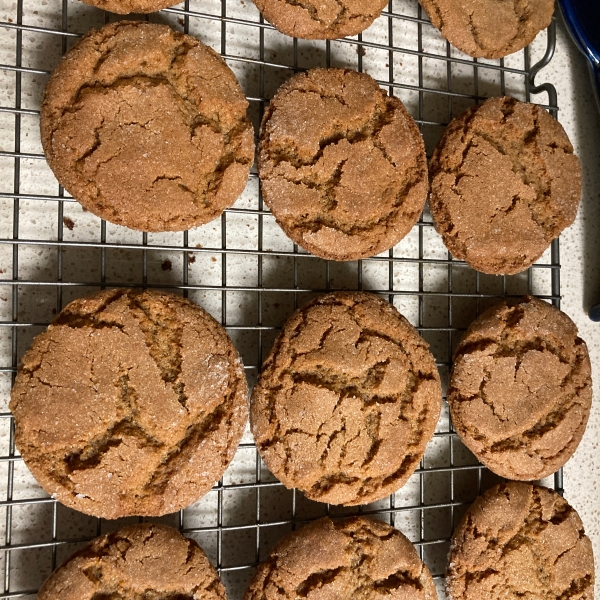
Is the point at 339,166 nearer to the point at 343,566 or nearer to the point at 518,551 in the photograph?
the point at 343,566

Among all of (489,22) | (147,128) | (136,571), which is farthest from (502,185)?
(136,571)

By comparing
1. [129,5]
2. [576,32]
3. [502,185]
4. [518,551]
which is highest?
[576,32]

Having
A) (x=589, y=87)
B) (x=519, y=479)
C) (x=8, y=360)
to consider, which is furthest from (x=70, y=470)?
(x=589, y=87)

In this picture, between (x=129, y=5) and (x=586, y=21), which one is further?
(x=586, y=21)


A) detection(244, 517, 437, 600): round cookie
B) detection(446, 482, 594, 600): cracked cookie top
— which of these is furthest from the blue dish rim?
detection(244, 517, 437, 600): round cookie

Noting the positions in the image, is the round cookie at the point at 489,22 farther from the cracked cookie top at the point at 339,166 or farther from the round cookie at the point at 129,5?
the round cookie at the point at 129,5

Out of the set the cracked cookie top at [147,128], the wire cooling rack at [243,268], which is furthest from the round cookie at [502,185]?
the cracked cookie top at [147,128]
